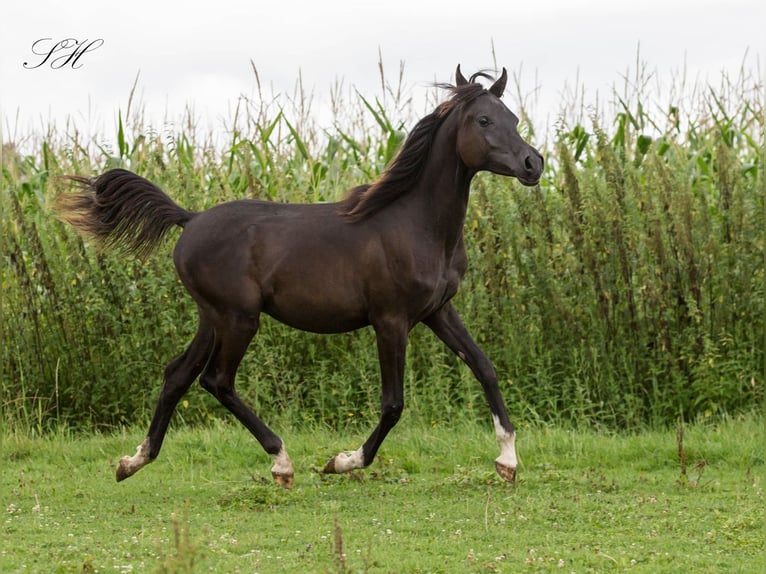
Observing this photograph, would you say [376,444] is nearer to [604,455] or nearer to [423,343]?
[604,455]

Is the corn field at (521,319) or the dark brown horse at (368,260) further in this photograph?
the corn field at (521,319)

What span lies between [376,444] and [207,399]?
290cm

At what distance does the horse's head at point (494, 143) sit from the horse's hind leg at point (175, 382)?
74.5 inches

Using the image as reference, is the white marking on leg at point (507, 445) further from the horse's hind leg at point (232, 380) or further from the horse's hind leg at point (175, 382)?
the horse's hind leg at point (175, 382)

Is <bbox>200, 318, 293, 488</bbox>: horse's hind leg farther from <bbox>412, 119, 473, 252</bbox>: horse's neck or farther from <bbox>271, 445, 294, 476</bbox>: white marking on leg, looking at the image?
<bbox>412, 119, 473, 252</bbox>: horse's neck

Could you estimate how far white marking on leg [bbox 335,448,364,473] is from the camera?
21.2 feet

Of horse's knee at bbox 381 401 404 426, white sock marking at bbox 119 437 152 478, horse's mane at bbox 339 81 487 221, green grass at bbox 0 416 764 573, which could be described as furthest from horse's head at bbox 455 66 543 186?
white sock marking at bbox 119 437 152 478

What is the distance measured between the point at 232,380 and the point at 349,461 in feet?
2.78

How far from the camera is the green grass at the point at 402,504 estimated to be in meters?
5.07

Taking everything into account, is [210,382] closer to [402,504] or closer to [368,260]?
[368,260]

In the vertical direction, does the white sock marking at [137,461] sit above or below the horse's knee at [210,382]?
below

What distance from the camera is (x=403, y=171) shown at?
6.34 m

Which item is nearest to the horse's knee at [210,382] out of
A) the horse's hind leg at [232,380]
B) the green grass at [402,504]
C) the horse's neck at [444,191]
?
the horse's hind leg at [232,380]

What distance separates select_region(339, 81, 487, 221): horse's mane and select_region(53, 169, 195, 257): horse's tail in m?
1.08
